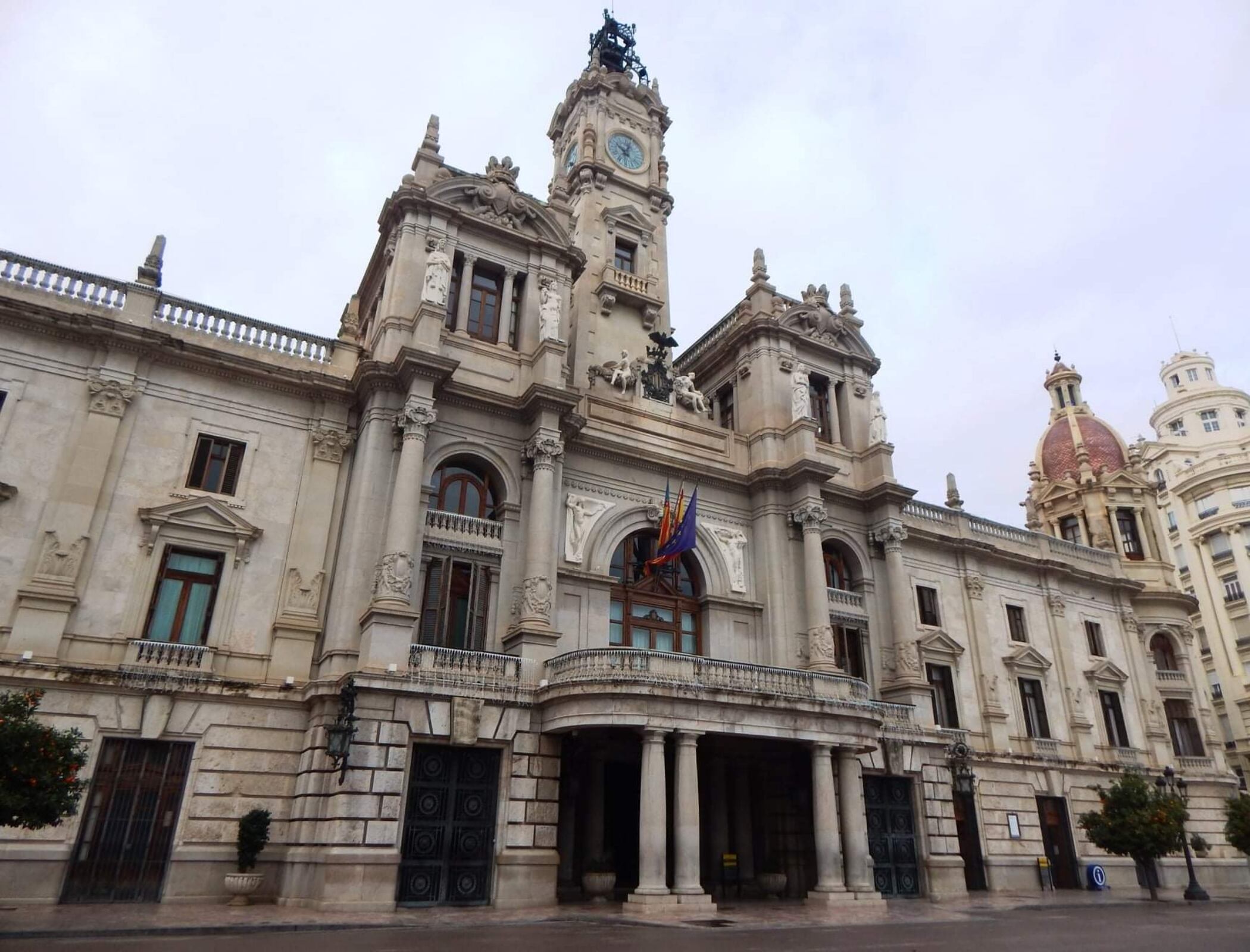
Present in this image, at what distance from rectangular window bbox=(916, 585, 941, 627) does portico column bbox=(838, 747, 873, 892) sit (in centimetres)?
1267

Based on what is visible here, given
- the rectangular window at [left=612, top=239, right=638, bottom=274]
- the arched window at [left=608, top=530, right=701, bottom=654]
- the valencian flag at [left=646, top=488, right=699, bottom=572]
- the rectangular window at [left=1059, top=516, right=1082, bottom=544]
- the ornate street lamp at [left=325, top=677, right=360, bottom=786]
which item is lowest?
the ornate street lamp at [left=325, top=677, right=360, bottom=786]

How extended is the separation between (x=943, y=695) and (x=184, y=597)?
27.9 metres

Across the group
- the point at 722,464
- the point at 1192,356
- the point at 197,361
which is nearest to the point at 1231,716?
the point at 1192,356

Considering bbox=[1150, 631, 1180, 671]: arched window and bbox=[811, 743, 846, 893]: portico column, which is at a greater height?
bbox=[1150, 631, 1180, 671]: arched window

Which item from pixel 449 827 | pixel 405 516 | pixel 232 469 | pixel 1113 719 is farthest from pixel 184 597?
pixel 1113 719

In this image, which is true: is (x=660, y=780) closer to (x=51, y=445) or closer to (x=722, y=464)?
(x=722, y=464)

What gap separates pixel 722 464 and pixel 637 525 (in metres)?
4.88

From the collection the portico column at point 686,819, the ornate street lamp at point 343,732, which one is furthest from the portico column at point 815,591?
the ornate street lamp at point 343,732

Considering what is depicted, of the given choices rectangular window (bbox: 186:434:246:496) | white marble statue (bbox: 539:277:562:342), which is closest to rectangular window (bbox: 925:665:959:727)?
white marble statue (bbox: 539:277:562:342)

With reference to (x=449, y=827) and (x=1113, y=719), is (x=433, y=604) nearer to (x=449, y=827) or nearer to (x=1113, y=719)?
(x=449, y=827)

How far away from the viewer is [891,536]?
1314 inches

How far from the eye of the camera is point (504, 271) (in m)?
30.1

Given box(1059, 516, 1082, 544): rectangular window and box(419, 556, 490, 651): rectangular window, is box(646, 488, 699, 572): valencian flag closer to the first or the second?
box(419, 556, 490, 651): rectangular window

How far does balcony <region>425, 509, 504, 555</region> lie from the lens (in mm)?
25484
